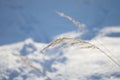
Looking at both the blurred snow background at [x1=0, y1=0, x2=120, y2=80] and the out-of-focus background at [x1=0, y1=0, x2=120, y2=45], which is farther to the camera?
the out-of-focus background at [x1=0, y1=0, x2=120, y2=45]

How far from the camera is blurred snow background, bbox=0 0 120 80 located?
4328mm

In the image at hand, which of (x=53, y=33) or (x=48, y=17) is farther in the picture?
(x=48, y=17)

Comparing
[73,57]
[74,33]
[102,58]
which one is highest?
[74,33]

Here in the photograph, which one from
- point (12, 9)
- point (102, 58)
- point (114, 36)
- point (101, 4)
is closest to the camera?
point (102, 58)

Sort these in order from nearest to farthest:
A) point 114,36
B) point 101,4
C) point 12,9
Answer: point 114,36 < point 101,4 < point 12,9

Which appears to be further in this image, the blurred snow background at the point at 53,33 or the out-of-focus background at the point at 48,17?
the out-of-focus background at the point at 48,17

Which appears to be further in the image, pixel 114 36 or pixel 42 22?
pixel 42 22

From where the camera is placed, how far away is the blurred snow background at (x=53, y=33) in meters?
4.33

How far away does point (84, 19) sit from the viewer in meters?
4.72

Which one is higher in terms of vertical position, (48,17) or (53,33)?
(48,17)

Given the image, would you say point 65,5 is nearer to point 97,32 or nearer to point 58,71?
point 97,32

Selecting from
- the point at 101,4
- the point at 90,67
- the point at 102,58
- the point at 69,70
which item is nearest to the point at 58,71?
the point at 69,70

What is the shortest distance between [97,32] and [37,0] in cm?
135

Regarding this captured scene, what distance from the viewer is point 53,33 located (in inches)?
186
